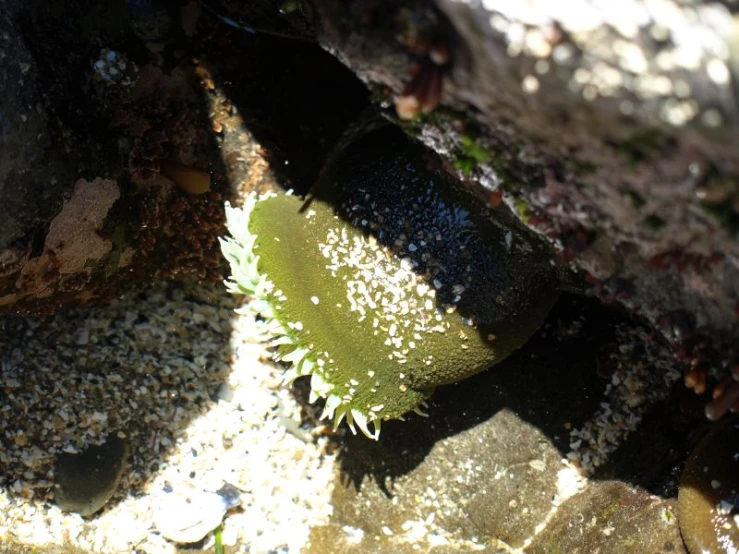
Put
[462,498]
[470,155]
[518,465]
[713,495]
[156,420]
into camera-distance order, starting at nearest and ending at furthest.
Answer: [470,155]
[713,495]
[518,465]
[462,498]
[156,420]

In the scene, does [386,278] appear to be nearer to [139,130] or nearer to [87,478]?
[139,130]

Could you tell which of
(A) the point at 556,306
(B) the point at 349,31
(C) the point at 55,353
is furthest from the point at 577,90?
(C) the point at 55,353

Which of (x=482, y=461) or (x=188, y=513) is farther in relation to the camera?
(x=188, y=513)

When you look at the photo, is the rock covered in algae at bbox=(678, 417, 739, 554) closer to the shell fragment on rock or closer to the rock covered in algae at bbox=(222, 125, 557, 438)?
the rock covered in algae at bbox=(222, 125, 557, 438)

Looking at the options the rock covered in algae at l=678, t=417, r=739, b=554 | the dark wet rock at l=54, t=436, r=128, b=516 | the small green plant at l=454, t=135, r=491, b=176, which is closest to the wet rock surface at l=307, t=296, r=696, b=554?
the rock covered in algae at l=678, t=417, r=739, b=554

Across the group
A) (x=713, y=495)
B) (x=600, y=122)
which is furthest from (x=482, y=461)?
(x=600, y=122)

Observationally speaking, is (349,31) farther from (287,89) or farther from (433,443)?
(433,443)

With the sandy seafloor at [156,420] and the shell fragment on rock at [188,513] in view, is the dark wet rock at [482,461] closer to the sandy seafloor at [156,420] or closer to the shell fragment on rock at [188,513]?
the sandy seafloor at [156,420]
